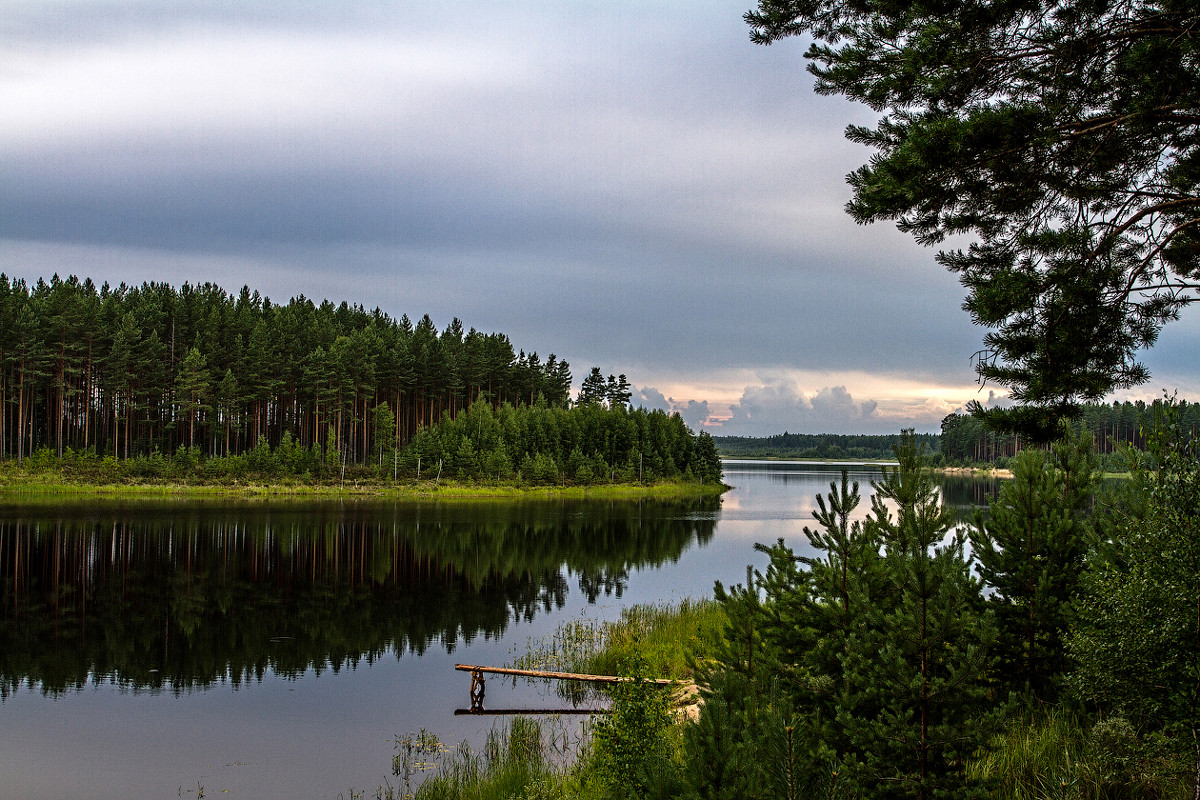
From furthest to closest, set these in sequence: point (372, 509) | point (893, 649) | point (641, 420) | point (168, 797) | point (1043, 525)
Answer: point (641, 420), point (372, 509), point (168, 797), point (1043, 525), point (893, 649)

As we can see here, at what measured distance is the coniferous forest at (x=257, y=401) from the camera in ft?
278

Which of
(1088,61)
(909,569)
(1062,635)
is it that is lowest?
(1062,635)

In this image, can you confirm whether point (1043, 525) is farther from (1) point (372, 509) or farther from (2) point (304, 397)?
(2) point (304, 397)

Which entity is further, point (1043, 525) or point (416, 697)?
point (416, 697)

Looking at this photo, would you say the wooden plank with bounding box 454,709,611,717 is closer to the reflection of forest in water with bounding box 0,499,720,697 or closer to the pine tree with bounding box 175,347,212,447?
Result: the reflection of forest in water with bounding box 0,499,720,697

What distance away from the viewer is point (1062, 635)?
9.13 m

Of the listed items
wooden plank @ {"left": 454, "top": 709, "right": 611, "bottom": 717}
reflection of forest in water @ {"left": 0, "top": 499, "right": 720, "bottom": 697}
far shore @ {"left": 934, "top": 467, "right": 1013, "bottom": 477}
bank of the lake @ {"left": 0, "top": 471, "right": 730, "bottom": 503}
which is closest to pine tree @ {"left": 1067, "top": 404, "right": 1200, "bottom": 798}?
wooden plank @ {"left": 454, "top": 709, "right": 611, "bottom": 717}

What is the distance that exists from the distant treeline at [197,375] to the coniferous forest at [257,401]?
20cm

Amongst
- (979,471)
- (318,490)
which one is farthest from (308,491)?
(979,471)

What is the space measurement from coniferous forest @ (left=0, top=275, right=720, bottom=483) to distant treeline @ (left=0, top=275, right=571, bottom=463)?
0.20m

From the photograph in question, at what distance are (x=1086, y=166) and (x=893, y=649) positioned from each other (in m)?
5.81

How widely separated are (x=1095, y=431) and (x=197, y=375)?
82.8m

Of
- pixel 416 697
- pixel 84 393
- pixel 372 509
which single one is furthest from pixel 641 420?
pixel 416 697

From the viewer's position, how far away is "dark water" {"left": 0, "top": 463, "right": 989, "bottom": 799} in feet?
49.1
